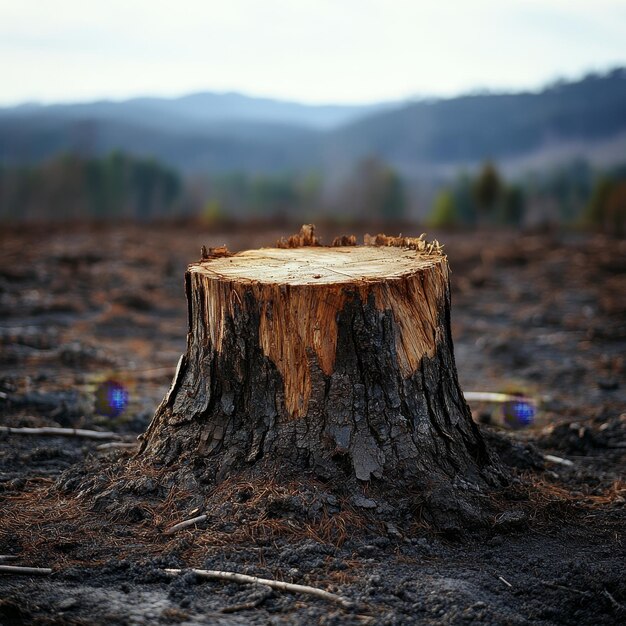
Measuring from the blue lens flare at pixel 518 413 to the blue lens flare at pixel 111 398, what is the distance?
3360 mm

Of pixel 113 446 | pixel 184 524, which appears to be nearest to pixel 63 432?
pixel 113 446

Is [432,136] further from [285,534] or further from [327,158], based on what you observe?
[285,534]

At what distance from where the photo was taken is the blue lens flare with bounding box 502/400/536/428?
20.0 ft

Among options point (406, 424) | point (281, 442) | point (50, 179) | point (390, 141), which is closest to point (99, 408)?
point (281, 442)

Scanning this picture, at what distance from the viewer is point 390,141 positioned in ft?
460

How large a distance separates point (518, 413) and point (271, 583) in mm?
3851

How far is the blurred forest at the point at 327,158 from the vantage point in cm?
6538

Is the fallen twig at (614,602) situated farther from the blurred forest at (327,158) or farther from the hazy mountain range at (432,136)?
the hazy mountain range at (432,136)

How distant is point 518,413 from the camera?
6281mm

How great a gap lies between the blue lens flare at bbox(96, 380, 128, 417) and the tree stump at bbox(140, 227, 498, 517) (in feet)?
6.78

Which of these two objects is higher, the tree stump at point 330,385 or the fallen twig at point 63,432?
the tree stump at point 330,385

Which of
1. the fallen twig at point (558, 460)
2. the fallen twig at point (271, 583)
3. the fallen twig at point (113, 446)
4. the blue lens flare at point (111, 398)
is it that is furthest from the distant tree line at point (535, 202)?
the fallen twig at point (271, 583)

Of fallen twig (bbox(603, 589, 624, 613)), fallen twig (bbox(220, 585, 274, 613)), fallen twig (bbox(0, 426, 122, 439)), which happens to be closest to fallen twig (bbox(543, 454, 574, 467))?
fallen twig (bbox(603, 589, 624, 613))

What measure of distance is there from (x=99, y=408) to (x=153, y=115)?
618 ft
